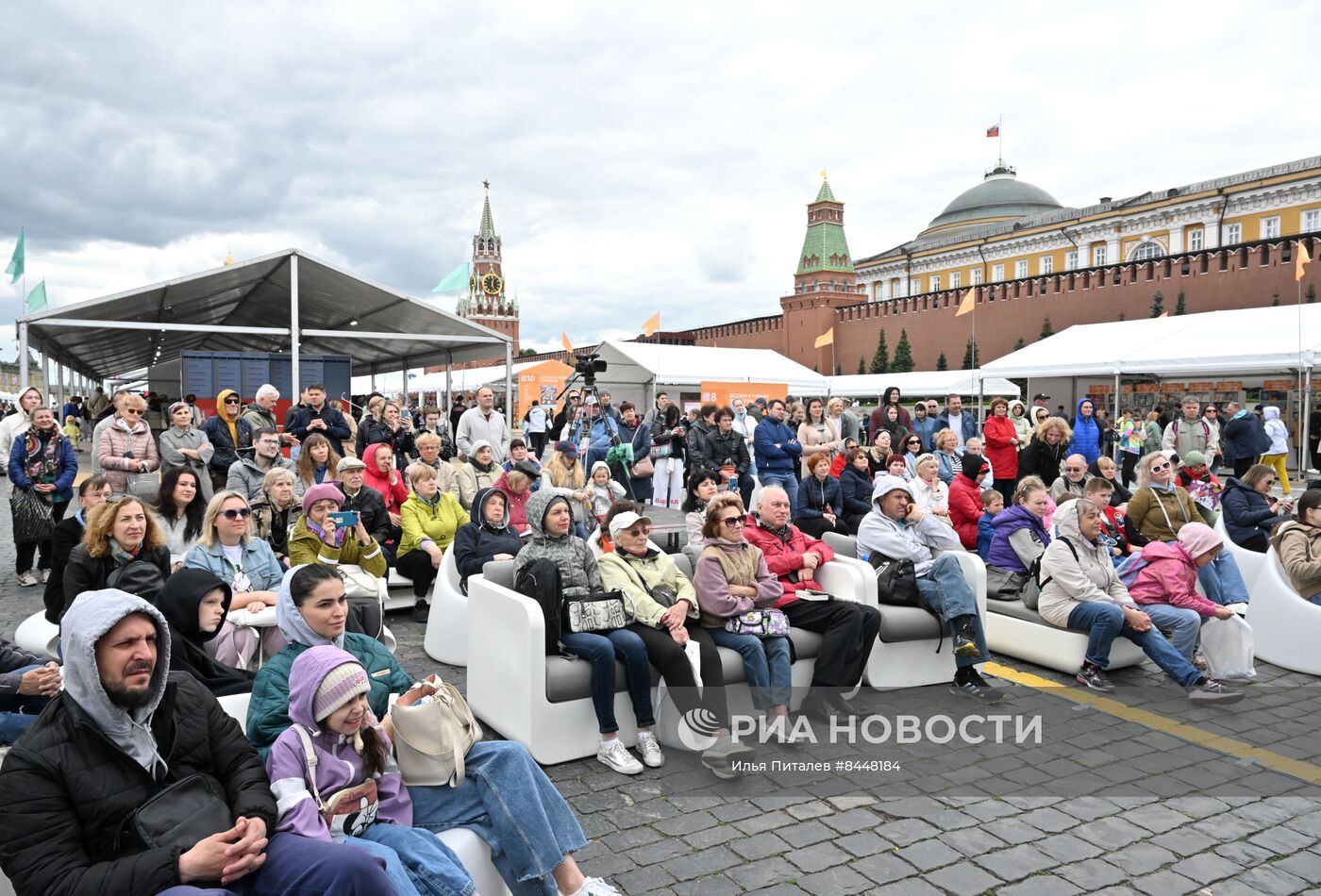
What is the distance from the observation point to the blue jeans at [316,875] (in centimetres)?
237

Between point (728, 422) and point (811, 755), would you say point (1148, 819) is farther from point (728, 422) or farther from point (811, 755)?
point (728, 422)

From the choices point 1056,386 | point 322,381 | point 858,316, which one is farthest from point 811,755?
point 858,316

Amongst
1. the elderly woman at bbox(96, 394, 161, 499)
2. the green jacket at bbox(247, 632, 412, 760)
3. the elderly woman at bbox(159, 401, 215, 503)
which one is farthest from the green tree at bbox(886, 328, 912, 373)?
the green jacket at bbox(247, 632, 412, 760)

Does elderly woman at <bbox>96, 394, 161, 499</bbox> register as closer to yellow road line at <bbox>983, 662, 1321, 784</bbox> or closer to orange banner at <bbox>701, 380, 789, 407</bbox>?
yellow road line at <bbox>983, 662, 1321, 784</bbox>

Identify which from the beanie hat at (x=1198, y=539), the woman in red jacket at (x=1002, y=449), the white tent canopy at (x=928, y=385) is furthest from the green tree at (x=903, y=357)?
the beanie hat at (x=1198, y=539)

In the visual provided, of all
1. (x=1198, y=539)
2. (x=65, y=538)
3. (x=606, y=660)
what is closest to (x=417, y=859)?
(x=606, y=660)

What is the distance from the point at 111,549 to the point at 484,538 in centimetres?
231

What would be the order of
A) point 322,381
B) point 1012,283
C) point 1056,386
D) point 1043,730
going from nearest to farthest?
point 1043,730, point 322,381, point 1056,386, point 1012,283

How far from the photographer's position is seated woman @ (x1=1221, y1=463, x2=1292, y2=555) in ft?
23.7

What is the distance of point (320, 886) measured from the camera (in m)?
2.37

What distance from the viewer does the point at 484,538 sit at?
20.2ft

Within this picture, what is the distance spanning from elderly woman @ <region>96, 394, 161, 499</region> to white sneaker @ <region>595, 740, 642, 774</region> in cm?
578

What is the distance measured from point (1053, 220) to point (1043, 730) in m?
59.2

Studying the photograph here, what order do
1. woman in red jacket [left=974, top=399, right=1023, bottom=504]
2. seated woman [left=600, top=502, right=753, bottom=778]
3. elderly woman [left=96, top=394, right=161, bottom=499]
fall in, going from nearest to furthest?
seated woman [left=600, top=502, right=753, bottom=778]
elderly woman [left=96, top=394, right=161, bottom=499]
woman in red jacket [left=974, top=399, right=1023, bottom=504]
